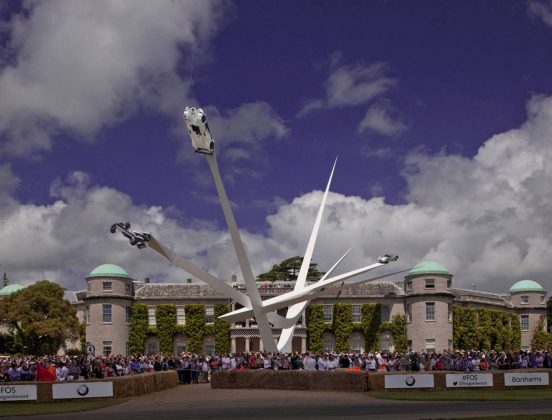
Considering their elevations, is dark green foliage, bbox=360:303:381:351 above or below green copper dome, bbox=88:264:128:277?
below

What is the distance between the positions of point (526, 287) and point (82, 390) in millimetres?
78018

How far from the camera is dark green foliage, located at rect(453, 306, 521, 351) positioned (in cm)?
8450

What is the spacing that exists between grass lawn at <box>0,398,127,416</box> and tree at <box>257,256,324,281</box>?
76.2 m

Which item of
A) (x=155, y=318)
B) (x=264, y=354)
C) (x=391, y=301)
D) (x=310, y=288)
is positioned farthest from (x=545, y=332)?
(x=264, y=354)

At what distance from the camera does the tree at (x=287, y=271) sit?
106562 millimetres

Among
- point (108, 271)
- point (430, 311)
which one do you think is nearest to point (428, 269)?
point (430, 311)

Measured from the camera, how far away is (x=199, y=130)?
38656mm

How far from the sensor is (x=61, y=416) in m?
24.9

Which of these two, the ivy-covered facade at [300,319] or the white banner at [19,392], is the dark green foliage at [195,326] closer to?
the ivy-covered facade at [300,319]

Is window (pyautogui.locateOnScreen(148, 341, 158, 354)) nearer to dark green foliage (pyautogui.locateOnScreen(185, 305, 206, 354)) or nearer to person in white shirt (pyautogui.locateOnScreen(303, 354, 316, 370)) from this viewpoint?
dark green foliage (pyautogui.locateOnScreen(185, 305, 206, 354))

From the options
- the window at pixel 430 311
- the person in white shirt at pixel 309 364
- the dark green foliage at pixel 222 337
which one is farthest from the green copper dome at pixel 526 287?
the person in white shirt at pixel 309 364

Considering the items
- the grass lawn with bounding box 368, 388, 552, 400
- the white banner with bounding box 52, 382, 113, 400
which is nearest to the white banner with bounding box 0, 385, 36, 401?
the white banner with bounding box 52, 382, 113, 400

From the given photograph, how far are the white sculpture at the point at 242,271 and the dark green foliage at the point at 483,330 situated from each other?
30.4 metres

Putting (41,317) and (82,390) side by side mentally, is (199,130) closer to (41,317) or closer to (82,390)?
(82,390)
